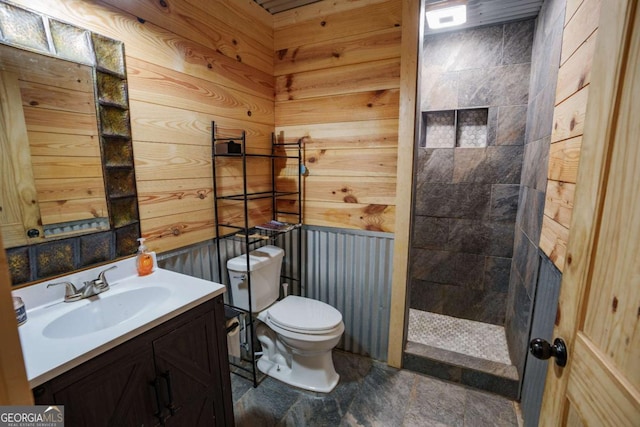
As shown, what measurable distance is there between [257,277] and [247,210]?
44cm

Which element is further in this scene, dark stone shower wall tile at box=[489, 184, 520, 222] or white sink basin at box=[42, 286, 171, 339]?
dark stone shower wall tile at box=[489, 184, 520, 222]

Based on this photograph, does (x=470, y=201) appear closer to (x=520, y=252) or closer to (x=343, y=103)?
(x=520, y=252)

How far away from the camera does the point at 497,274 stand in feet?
8.26

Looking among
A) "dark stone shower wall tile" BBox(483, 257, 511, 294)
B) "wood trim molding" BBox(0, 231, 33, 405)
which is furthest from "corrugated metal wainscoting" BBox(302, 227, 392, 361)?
"wood trim molding" BBox(0, 231, 33, 405)

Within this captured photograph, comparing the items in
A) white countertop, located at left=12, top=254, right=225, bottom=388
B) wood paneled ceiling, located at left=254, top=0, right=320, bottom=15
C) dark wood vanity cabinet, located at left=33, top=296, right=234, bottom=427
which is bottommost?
dark wood vanity cabinet, located at left=33, top=296, right=234, bottom=427

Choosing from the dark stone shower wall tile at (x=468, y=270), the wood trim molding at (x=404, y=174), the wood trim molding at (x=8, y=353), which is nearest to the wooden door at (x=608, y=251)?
the wood trim molding at (x=8, y=353)

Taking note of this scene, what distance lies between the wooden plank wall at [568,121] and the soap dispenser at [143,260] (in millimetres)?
1776

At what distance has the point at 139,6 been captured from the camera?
140 cm

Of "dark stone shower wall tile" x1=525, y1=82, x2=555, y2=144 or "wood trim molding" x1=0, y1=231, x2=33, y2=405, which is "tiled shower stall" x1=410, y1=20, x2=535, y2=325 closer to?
"dark stone shower wall tile" x1=525, y1=82, x2=555, y2=144

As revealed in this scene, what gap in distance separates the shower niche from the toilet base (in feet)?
6.29

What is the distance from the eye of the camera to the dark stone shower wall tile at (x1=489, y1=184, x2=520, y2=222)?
2.37m

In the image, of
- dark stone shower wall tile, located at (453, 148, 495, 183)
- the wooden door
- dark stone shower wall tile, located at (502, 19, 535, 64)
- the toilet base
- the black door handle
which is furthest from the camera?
dark stone shower wall tile, located at (453, 148, 495, 183)

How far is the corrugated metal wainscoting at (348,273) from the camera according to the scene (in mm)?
2055

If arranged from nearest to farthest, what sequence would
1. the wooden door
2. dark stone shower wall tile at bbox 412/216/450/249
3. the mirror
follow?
the wooden door → the mirror → dark stone shower wall tile at bbox 412/216/450/249
